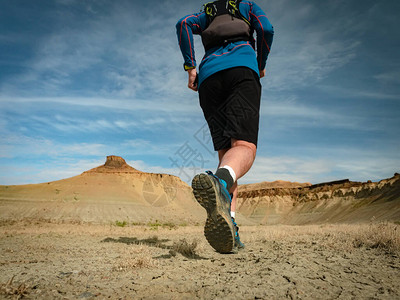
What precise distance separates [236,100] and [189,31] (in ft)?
3.14

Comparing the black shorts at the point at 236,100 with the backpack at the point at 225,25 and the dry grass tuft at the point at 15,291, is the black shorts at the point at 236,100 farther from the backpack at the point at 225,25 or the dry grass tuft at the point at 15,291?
the dry grass tuft at the point at 15,291

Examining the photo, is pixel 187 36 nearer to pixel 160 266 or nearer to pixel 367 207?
pixel 160 266

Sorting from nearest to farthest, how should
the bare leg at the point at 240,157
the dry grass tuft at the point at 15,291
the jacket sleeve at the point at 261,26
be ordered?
the dry grass tuft at the point at 15,291, the bare leg at the point at 240,157, the jacket sleeve at the point at 261,26

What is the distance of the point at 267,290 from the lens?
1.47 metres

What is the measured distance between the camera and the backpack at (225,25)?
2.49m

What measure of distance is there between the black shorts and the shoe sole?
0.65 meters

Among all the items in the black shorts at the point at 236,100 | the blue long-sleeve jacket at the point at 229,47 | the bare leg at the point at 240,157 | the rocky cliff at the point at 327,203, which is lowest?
the rocky cliff at the point at 327,203

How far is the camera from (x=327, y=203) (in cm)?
4891

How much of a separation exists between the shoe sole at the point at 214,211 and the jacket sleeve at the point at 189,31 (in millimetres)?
1473

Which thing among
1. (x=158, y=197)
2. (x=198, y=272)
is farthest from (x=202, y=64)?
(x=158, y=197)

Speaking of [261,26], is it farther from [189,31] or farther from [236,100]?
[236,100]

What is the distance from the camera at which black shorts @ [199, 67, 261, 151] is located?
2287mm

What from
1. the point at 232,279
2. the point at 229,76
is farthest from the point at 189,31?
the point at 232,279

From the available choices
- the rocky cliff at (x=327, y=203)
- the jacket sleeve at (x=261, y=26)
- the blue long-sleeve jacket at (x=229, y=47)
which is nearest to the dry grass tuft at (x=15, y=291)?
the blue long-sleeve jacket at (x=229, y=47)
